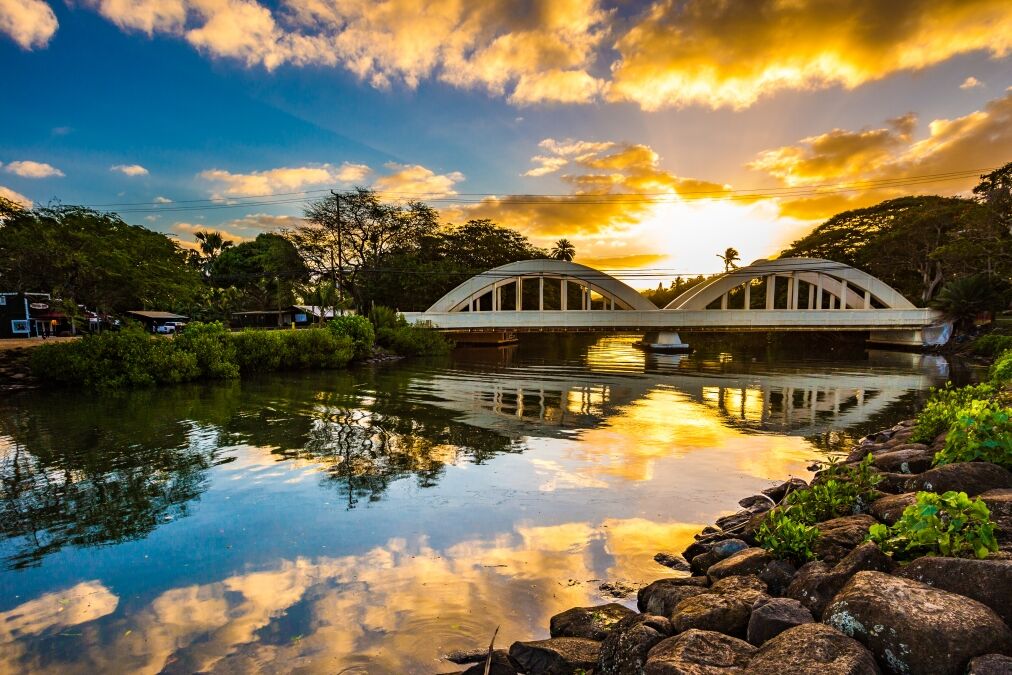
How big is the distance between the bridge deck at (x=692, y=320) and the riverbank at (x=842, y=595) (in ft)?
120

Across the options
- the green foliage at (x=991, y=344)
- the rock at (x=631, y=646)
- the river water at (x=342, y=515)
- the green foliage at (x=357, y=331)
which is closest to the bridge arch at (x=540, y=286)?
the green foliage at (x=357, y=331)

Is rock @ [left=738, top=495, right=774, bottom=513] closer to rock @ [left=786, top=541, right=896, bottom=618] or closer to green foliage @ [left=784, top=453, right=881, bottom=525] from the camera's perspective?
green foliage @ [left=784, top=453, right=881, bottom=525]

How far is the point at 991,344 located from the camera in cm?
3491

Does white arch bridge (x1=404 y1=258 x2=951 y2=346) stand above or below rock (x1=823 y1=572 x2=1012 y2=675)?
above

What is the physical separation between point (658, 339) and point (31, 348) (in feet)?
143

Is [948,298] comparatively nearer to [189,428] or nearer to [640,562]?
[640,562]

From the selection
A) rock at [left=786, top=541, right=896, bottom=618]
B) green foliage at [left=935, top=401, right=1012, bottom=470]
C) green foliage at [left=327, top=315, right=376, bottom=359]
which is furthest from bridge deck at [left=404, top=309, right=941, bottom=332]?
rock at [left=786, top=541, right=896, bottom=618]

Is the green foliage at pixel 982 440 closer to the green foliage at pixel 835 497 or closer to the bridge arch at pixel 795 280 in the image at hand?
the green foliage at pixel 835 497

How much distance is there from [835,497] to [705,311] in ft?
133

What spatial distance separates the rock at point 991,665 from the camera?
265cm

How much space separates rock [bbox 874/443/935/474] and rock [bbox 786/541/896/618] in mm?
4328

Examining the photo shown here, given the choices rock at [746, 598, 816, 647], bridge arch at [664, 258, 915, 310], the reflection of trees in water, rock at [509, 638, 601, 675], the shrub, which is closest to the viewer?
rock at [746, 598, 816, 647]

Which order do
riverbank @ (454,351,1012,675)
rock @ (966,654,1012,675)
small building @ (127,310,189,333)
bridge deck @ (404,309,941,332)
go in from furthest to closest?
1. bridge deck @ (404,309,941,332)
2. small building @ (127,310,189,333)
3. riverbank @ (454,351,1012,675)
4. rock @ (966,654,1012,675)

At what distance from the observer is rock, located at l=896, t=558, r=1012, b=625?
3273mm
